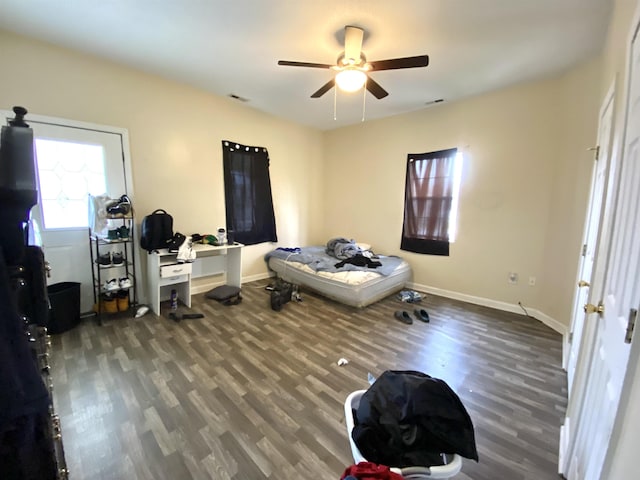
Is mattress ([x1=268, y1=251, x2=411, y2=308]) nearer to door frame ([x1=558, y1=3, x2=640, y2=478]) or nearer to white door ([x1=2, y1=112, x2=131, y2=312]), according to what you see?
door frame ([x1=558, y1=3, x2=640, y2=478])

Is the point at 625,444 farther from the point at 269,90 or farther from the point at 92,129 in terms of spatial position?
the point at 92,129

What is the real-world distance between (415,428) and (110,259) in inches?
130

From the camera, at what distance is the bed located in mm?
3379

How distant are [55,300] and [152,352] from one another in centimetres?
112

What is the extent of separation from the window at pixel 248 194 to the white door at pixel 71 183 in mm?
1306

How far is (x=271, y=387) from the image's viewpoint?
1.96 meters

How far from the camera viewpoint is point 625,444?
2.27ft

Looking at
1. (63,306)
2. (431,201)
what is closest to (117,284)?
(63,306)

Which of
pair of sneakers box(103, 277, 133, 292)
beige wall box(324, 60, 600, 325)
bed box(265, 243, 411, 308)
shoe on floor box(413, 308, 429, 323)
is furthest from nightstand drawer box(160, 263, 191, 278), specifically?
beige wall box(324, 60, 600, 325)

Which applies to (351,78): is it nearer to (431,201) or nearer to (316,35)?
(316,35)

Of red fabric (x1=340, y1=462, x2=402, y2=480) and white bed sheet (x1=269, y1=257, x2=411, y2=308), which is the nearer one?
red fabric (x1=340, y1=462, x2=402, y2=480)

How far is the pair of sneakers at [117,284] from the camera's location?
112 inches

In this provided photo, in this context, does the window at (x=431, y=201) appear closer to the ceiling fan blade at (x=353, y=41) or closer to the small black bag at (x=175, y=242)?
the ceiling fan blade at (x=353, y=41)

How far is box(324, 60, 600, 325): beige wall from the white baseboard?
0.05 meters
